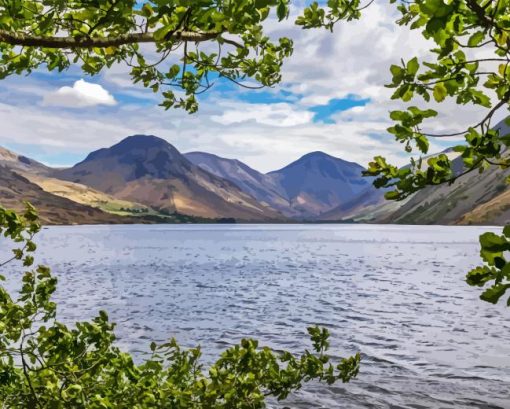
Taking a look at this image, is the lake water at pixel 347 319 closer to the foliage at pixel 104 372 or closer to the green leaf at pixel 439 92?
the foliage at pixel 104 372

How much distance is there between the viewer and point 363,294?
63750 millimetres

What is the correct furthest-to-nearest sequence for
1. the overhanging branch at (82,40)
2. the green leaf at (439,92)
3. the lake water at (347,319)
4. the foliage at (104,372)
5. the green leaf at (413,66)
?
the lake water at (347,319), the foliage at (104,372), the overhanging branch at (82,40), the green leaf at (439,92), the green leaf at (413,66)

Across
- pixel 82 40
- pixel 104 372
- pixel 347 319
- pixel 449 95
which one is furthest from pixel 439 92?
pixel 347 319

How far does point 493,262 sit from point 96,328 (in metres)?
7.89

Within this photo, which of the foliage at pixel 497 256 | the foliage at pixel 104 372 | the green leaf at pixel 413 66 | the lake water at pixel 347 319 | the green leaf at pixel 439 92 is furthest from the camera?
the lake water at pixel 347 319

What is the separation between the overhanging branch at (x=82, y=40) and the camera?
5988 mm

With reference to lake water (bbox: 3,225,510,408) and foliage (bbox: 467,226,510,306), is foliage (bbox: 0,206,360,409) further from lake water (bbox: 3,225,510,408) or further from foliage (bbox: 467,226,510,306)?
lake water (bbox: 3,225,510,408)

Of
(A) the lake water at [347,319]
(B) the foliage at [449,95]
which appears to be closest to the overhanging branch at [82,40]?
(B) the foliage at [449,95]

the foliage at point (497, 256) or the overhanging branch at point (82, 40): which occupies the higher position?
the overhanging branch at point (82, 40)

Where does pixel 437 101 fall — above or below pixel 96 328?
above

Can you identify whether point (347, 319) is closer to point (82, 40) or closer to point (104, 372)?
point (104, 372)

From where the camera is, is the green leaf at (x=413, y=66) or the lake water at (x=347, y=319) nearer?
the green leaf at (x=413, y=66)

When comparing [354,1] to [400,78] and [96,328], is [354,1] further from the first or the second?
[96,328]

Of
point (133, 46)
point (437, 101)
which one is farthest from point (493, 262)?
point (133, 46)
